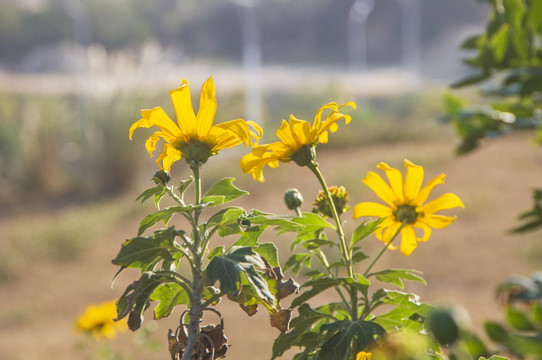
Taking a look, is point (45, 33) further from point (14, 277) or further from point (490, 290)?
point (490, 290)

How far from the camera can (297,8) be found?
1109 inches

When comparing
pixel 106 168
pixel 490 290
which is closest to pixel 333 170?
pixel 106 168

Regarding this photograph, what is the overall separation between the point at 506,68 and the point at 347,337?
2.29ft

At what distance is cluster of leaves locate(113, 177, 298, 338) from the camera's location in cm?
61

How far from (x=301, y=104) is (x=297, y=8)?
16.0 m

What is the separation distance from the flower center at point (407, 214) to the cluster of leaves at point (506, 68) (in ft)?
1.17

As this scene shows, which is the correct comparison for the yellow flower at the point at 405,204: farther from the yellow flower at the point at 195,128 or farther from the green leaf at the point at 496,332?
the green leaf at the point at 496,332

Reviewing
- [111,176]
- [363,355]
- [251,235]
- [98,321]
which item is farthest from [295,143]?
[111,176]

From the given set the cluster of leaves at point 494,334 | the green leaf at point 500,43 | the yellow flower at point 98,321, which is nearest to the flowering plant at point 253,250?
the cluster of leaves at point 494,334

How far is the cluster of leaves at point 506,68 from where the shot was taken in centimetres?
109

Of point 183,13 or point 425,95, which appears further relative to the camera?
point 183,13

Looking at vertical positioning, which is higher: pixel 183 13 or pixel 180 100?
pixel 183 13

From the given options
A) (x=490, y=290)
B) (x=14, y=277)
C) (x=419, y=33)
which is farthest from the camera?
(x=419, y=33)

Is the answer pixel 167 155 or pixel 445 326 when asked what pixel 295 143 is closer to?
pixel 167 155
